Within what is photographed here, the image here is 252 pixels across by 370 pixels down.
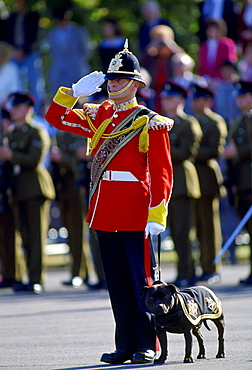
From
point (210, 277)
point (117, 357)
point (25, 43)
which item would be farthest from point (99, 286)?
point (25, 43)

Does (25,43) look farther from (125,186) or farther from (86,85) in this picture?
(125,186)

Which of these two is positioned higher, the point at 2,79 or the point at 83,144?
the point at 2,79

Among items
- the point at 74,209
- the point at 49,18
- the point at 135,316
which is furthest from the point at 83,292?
the point at 49,18

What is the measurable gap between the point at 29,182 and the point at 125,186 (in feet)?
19.2

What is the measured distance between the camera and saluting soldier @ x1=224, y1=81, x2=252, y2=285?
42.5 ft

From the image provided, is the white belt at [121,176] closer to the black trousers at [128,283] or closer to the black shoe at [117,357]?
the black trousers at [128,283]

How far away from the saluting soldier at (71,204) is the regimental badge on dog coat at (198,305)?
6.49 m

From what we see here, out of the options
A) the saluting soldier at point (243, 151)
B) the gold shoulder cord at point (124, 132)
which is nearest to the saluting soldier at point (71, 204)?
the saluting soldier at point (243, 151)

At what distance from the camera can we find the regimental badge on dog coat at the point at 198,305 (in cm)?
721

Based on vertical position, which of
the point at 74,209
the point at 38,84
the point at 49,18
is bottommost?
the point at 74,209

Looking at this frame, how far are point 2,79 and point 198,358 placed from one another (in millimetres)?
11329

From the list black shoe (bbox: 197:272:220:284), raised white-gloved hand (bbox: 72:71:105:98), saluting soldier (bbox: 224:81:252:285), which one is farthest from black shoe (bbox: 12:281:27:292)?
raised white-gloved hand (bbox: 72:71:105:98)

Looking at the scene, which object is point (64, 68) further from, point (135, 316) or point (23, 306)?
point (135, 316)

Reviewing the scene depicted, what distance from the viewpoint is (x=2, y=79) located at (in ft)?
59.2
